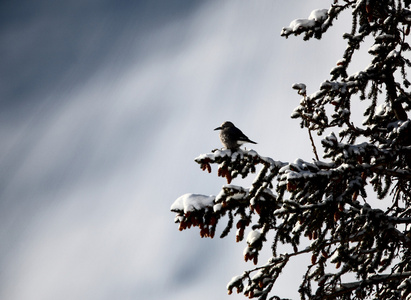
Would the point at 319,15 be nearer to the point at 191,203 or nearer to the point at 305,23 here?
the point at 305,23

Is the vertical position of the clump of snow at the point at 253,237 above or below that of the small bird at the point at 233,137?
below

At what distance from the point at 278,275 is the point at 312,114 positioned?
2635mm

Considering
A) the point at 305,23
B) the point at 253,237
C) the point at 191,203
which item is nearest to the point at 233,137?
the point at 305,23

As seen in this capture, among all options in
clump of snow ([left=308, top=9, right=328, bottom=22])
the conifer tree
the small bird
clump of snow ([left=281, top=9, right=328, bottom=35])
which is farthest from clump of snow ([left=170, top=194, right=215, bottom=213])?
the small bird

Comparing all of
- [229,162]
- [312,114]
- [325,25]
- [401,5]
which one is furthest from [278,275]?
[401,5]

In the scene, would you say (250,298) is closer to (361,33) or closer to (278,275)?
(278,275)

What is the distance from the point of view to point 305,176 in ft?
16.5

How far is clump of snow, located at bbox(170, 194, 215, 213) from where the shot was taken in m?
5.68

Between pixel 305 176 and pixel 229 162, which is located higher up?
pixel 229 162

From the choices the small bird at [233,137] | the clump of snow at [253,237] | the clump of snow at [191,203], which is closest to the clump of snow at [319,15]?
the small bird at [233,137]

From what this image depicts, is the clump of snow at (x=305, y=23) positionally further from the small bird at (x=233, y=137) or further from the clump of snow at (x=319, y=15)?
the small bird at (x=233, y=137)

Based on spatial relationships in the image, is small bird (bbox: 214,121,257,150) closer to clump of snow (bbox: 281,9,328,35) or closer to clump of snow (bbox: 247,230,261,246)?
clump of snow (bbox: 281,9,328,35)

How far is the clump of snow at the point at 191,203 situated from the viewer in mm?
5679

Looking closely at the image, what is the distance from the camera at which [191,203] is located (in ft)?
18.8
